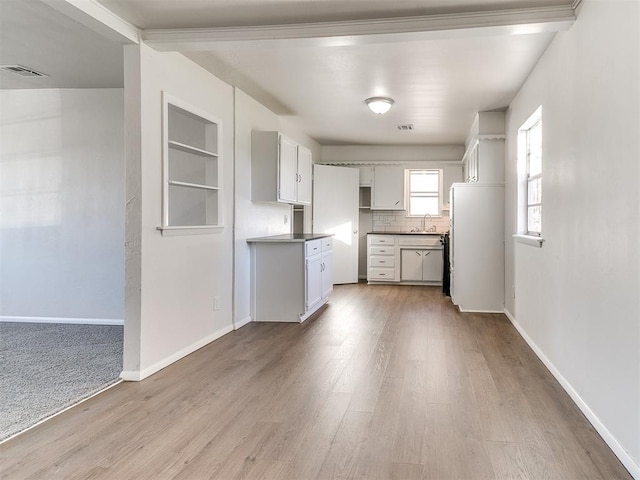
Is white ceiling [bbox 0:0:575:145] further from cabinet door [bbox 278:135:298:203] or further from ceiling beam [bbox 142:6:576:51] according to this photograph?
cabinet door [bbox 278:135:298:203]

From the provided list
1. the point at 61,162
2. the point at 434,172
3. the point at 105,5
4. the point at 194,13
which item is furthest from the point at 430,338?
the point at 434,172

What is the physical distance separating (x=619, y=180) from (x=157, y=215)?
9.10 feet

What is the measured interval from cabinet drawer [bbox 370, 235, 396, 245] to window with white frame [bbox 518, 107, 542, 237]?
11.2 ft

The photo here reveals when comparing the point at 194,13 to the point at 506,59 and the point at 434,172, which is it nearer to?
the point at 506,59

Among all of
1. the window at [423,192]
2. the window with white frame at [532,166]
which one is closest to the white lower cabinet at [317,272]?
the window with white frame at [532,166]

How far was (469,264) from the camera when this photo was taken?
5.45 m

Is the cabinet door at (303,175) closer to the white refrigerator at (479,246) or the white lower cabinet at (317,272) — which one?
the white lower cabinet at (317,272)

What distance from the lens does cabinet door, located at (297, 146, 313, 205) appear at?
19.1 ft

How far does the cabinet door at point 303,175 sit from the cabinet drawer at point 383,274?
85.4 inches

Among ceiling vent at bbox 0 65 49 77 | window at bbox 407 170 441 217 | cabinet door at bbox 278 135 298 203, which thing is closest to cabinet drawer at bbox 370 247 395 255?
window at bbox 407 170 441 217

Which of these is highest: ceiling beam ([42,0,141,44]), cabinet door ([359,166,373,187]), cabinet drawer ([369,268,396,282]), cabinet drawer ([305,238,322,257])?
ceiling beam ([42,0,141,44])

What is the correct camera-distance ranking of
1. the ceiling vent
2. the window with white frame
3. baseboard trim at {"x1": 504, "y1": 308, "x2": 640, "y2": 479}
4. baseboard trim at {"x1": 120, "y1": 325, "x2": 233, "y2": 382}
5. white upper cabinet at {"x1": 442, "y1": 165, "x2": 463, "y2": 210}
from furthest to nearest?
white upper cabinet at {"x1": 442, "y1": 165, "x2": 463, "y2": 210} → the window with white frame → the ceiling vent → baseboard trim at {"x1": 120, "y1": 325, "x2": 233, "y2": 382} → baseboard trim at {"x1": 504, "y1": 308, "x2": 640, "y2": 479}

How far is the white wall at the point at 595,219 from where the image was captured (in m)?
1.95

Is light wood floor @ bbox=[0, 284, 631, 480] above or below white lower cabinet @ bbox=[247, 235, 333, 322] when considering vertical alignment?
below
